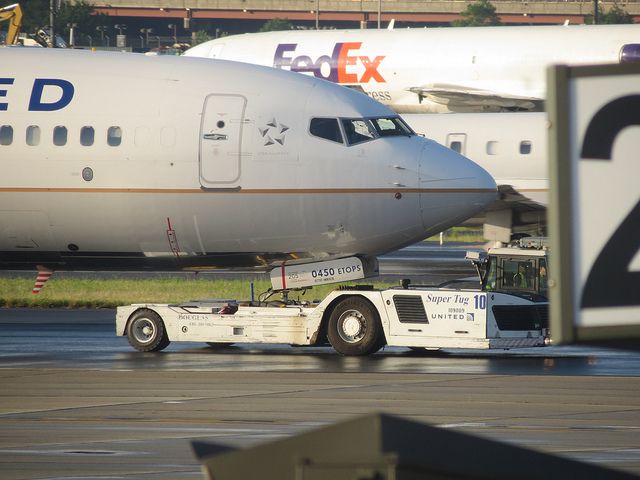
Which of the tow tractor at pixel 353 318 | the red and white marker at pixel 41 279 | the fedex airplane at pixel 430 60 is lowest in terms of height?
the tow tractor at pixel 353 318

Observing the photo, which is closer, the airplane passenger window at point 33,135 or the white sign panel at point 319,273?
the white sign panel at point 319,273

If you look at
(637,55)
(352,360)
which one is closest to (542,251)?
(352,360)

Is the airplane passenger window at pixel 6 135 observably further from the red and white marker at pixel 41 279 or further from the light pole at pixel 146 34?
the light pole at pixel 146 34

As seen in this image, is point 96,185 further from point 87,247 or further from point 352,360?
point 352,360

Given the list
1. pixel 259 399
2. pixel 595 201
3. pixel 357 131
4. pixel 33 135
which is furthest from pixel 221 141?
pixel 595 201

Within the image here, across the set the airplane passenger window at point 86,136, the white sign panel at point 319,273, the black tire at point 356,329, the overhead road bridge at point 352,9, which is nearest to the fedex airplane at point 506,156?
the white sign panel at point 319,273

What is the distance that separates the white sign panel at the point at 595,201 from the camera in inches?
128

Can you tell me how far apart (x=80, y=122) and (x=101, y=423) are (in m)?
8.26

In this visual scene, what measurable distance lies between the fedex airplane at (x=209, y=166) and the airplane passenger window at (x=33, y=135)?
0.06ft

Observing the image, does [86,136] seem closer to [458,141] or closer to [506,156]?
[458,141]

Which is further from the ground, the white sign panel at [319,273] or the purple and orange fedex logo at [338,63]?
the purple and orange fedex logo at [338,63]

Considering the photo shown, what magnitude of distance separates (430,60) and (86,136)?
41.2 meters

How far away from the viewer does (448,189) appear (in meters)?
20.5

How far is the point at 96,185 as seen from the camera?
21.1 m
